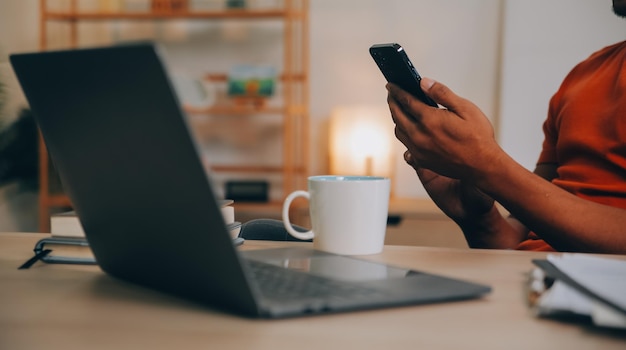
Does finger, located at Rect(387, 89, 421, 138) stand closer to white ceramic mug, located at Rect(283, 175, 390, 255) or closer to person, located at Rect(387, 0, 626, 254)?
person, located at Rect(387, 0, 626, 254)

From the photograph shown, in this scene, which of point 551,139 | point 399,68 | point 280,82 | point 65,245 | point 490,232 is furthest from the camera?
point 280,82

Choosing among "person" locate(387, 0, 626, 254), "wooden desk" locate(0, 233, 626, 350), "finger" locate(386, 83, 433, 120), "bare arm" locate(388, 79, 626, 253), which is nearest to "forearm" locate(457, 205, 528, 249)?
"person" locate(387, 0, 626, 254)

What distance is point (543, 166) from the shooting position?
127cm

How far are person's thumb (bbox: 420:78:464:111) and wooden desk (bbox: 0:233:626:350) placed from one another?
12.6 inches

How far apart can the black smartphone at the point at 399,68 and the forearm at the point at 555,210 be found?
0.13m

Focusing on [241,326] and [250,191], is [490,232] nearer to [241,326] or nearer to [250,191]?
[241,326]

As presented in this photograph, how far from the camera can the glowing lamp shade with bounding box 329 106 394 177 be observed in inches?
105

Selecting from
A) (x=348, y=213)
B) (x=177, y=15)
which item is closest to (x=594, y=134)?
(x=348, y=213)

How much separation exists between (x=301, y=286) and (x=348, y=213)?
0.20 m

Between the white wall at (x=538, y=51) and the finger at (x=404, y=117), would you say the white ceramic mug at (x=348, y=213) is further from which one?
the white wall at (x=538, y=51)

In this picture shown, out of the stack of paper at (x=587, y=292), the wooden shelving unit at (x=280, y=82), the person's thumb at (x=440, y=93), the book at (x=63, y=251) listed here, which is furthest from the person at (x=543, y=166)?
the wooden shelving unit at (x=280, y=82)

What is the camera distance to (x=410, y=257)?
0.74 m

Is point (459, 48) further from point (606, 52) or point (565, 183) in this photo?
point (565, 183)

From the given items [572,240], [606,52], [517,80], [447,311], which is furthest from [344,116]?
[447,311]
